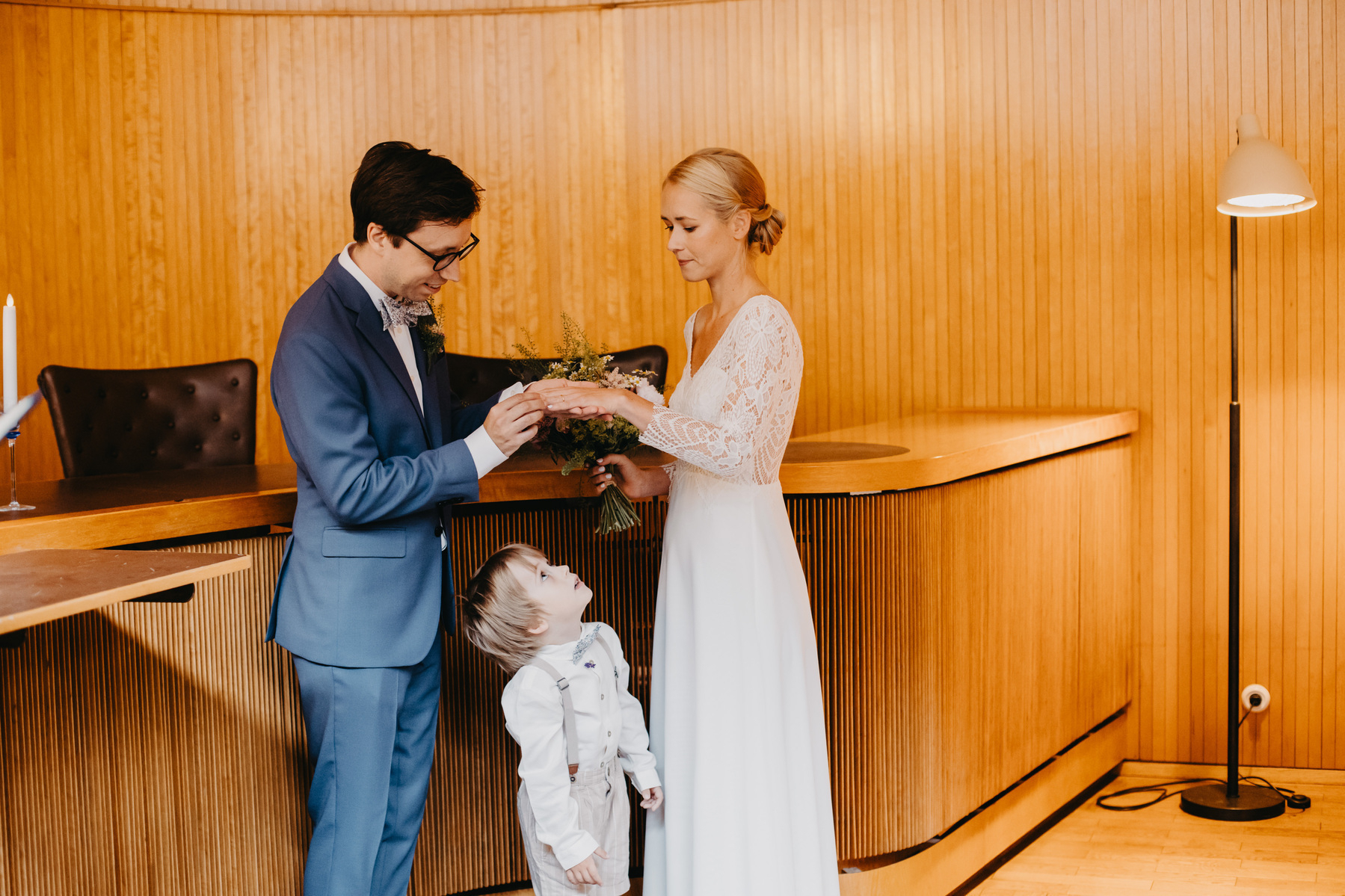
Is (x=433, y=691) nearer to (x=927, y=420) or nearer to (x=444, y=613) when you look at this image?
(x=444, y=613)

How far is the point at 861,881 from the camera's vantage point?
2.93m

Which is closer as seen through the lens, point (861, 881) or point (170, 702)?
point (170, 702)

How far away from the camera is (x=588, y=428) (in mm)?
2408

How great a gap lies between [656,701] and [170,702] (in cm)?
103

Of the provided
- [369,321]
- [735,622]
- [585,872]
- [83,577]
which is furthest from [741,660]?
[83,577]

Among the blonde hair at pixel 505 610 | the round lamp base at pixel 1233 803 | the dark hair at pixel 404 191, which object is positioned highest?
the dark hair at pixel 404 191

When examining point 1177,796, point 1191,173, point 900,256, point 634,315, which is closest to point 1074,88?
point 1191,173

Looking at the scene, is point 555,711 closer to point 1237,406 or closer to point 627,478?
point 627,478

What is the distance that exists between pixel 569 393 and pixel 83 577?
3.09 ft

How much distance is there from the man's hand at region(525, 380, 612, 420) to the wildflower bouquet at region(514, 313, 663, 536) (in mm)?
61

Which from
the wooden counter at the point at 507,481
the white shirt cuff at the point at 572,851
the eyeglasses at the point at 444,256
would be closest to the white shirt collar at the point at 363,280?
the eyeglasses at the point at 444,256

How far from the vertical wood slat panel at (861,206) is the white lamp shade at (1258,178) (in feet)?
1.63

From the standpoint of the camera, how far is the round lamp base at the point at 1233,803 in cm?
385

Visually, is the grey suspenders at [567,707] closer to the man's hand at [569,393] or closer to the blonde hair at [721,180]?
the man's hand at [569,393]
